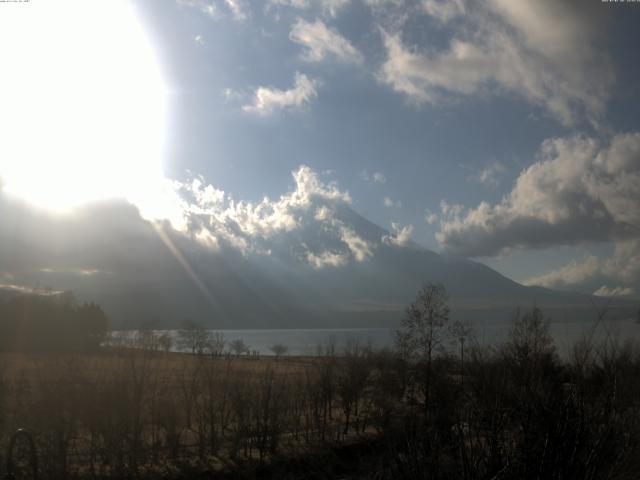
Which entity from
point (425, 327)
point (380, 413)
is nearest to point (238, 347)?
point (425, 327)

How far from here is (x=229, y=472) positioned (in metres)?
36.0

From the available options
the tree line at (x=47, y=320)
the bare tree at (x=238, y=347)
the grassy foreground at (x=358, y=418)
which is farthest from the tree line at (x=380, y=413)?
the bare tree at (x=238, y=347)

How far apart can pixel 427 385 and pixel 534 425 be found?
4598 centimetres

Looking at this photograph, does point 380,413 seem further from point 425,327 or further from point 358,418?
point 425,327

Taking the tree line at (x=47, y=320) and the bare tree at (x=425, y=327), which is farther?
the tree line at (x=47, y=320)

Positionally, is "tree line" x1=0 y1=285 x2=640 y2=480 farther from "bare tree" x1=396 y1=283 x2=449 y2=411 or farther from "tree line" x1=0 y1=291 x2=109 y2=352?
"tree line" x1=0 y1=291 x2=109 y2=352

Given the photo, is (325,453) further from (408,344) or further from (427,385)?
(408,344)

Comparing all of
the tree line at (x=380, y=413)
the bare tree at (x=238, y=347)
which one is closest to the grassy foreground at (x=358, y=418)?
the tree line at (x=380, y=413)

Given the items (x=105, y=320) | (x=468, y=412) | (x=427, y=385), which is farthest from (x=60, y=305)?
(x=468, y=412)

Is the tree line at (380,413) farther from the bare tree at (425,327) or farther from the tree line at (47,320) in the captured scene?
the tree line at (47,320)

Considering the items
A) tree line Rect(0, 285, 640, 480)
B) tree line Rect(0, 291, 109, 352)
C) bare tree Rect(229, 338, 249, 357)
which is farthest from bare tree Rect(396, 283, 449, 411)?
bare tree Rect(229, 338, 249, 357)

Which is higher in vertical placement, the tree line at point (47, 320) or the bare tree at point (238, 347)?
the tree line at point (47, 320)

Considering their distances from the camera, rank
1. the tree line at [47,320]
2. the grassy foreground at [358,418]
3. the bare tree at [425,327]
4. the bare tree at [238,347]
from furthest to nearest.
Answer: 1. the bare tree at [238,347]
2. the tree line at [47,320]
3. the bare tree at [425,327]
4. the grassy foreground at [358,418]

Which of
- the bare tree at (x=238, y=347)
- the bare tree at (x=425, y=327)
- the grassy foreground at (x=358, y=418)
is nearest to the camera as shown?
the grassy foreground at (x=358, y=418)
